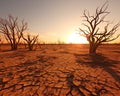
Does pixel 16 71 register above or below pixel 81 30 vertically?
below

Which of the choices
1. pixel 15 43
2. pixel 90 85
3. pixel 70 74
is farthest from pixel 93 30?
pixel 15 43

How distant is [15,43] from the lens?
19.8 m

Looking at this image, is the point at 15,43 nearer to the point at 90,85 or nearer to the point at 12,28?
the point at 12,28

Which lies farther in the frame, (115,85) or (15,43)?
(15,43)

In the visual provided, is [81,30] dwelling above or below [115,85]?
above

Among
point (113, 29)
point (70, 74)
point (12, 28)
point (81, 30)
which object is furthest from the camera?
point (12, 28)

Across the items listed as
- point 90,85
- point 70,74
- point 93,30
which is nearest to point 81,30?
point 93,30

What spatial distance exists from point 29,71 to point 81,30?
30.6 feet

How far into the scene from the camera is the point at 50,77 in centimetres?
554

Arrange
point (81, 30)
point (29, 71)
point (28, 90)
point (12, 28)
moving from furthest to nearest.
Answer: point (12, 28) < point (81, 30) < point (29, 71) < point (28, 90)

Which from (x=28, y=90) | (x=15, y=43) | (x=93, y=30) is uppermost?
(x=93, y=30)

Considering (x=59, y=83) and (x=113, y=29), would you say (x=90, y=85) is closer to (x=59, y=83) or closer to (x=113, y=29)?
(x=59, y=83)

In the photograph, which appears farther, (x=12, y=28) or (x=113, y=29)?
(x=12, y=28)

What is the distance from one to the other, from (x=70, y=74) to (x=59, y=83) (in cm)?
105
